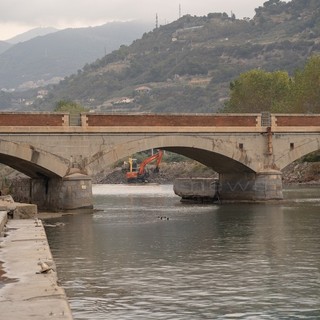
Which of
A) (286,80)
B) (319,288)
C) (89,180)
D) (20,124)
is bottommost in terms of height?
(319,288)

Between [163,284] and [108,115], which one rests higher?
[108,115]

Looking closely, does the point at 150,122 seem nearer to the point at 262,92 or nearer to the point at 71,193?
the point at 71,193

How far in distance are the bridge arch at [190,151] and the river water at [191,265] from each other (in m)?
3.95

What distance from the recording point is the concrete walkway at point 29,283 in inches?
641

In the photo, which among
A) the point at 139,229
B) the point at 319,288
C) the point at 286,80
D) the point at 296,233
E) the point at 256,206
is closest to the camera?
the point at 319,288

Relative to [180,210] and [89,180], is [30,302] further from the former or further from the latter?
[180,210]

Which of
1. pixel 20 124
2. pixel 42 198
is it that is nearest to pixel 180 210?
pixel 42 198

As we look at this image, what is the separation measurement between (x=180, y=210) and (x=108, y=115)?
8.01 m

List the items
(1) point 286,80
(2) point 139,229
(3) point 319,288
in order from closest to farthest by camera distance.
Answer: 1. (3) point 319,288
2. (2) point 139,229
3. (1) point 286,80

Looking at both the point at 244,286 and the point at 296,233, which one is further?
the point at 296,233

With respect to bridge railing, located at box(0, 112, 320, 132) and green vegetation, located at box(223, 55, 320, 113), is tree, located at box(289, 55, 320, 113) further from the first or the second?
bridge railing, located at box(0, 112, 320, 132)

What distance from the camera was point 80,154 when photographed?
54.7m

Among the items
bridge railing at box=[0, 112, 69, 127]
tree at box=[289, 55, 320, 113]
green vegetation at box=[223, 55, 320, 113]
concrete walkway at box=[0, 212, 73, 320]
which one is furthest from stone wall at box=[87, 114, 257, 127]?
green vegetation at box=[223, 55, 320, 113]

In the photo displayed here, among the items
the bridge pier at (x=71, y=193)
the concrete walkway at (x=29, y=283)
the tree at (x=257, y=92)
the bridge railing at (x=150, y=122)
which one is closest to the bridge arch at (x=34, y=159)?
the bridge pier at (x=71, y=193)
